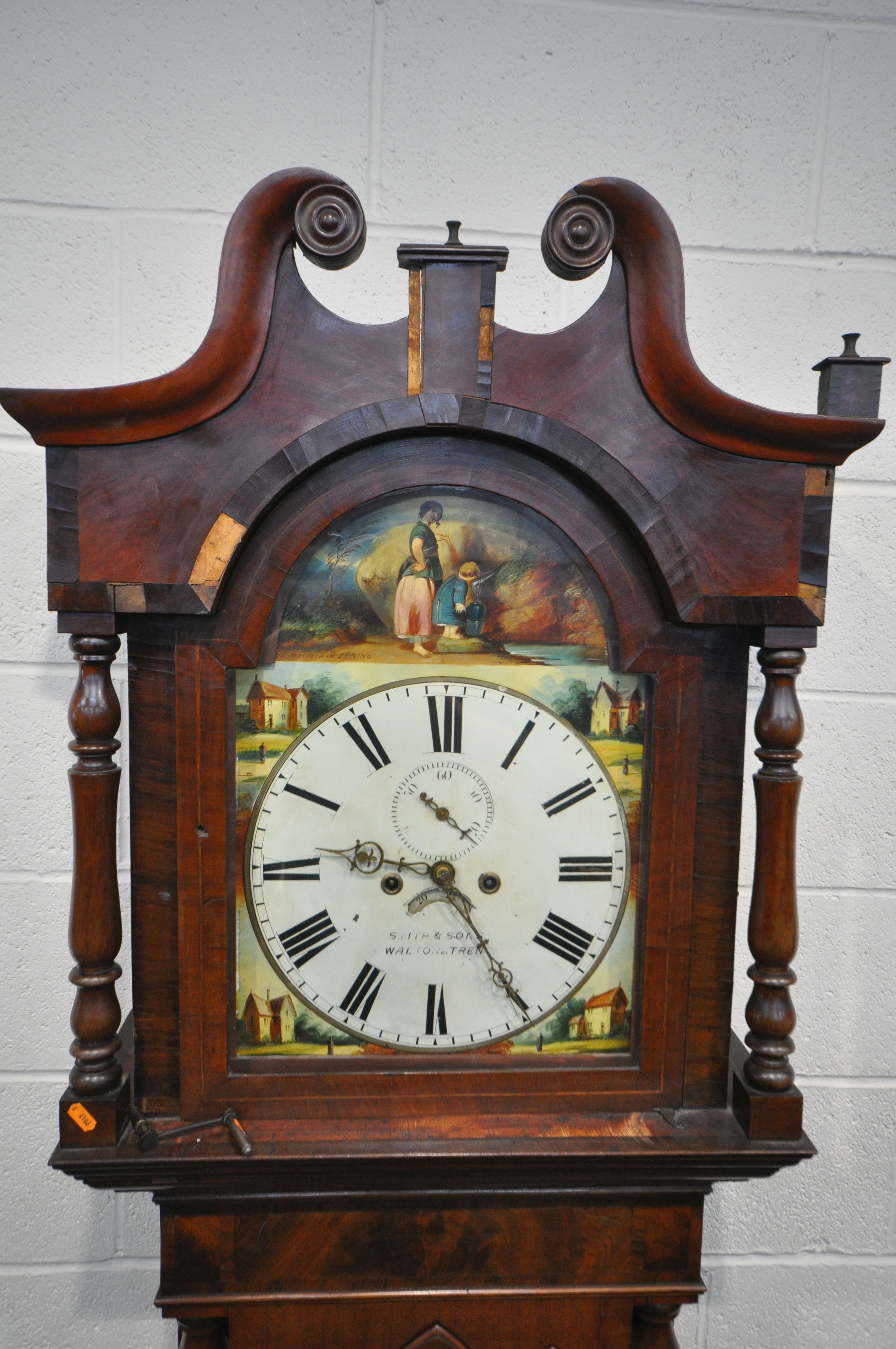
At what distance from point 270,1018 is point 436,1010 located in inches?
6.1

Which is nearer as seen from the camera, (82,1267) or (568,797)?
(568,797)

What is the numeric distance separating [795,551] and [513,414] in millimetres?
284

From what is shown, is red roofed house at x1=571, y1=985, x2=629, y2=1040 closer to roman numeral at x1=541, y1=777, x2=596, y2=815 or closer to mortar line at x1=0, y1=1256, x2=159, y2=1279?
roman numeral at x1=541, y1=777, x2=596, y2=815

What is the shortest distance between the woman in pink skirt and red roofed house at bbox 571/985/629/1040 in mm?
393

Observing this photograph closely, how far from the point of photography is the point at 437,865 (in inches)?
32.7

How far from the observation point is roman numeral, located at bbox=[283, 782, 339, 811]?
827 millimetres

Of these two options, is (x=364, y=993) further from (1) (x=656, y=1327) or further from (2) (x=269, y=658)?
(1) (x=656, y=1327)

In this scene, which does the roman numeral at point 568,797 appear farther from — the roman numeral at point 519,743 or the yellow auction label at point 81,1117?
the yellow auction label at point 81,1117

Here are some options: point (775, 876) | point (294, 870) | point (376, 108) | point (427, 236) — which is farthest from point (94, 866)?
point (376, 108)

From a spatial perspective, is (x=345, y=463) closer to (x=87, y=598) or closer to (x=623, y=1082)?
(x=87, y=598)

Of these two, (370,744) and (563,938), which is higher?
(370,744)

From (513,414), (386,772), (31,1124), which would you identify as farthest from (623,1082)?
(31,1124)

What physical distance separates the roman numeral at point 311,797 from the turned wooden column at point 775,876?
393 millimetres

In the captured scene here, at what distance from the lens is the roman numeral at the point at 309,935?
833mm
